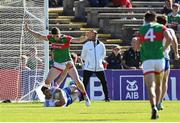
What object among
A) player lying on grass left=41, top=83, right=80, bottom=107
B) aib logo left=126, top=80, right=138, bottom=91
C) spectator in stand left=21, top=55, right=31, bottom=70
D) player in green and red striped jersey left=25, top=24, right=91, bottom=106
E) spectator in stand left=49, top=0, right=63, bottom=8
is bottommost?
aib logo left=126, top=80, right=138, bottom=91

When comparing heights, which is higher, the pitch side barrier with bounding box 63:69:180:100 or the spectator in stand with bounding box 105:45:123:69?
the spectator in stand with bounding box 105:45:123:69

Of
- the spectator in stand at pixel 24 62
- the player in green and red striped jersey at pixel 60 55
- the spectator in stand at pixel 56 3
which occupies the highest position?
the spectator in stand at pixel 56 3

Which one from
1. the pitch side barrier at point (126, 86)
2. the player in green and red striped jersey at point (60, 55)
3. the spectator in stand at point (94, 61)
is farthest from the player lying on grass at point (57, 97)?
the pitch side barrier at point (126, 86)

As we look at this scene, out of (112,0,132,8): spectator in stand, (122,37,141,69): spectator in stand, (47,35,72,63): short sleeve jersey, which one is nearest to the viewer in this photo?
(47,35,72,63): short sleeve jersey

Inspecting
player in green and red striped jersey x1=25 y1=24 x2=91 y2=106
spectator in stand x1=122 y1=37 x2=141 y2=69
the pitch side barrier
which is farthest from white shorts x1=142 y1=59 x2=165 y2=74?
spectator in stand x1=122 y1=37 x2=141 y2=69

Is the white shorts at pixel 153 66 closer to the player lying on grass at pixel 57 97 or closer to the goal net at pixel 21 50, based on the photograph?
the player lying on grass at pixel 57 97

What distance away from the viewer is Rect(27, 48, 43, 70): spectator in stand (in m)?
29.3

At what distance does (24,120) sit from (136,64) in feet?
47.0

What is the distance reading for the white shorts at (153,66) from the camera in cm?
1895

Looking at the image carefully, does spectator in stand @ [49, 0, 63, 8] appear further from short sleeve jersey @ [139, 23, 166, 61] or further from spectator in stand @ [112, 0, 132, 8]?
short sleeve jersey @ [139, 23, 166, 61]

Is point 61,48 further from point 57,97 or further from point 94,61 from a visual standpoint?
point 94,61

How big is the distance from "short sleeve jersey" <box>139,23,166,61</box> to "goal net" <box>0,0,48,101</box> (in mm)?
9937

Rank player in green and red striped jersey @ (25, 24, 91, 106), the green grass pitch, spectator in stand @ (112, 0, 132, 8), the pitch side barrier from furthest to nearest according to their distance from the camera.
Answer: spectator in stand @ (112, 0, 132, 8), the pitch side barrier, player in green and red striped jersey @ (25, 24, 91, 106), the green grass pitch

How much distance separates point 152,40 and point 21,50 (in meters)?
10.9
